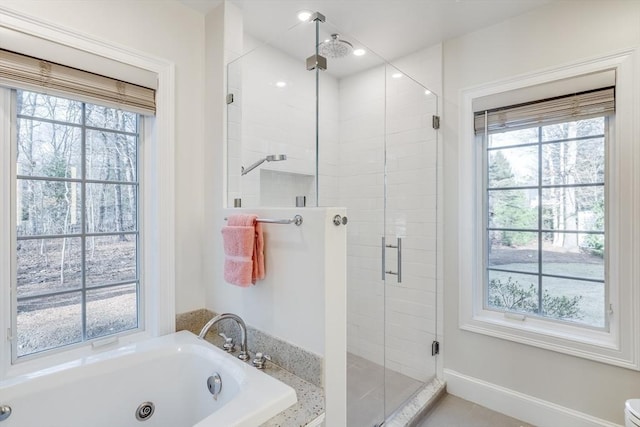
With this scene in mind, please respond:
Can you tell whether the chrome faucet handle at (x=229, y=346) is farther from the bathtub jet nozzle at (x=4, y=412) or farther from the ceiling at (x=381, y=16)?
the ceiling at (x=381, y=16)

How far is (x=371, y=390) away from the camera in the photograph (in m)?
2.05

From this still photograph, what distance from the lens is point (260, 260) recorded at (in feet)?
5.28

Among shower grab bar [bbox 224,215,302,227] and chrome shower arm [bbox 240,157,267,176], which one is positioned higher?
chrome shower arm [bbox 240,157,267,176]

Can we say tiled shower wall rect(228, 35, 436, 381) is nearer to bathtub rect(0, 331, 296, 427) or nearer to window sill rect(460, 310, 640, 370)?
window sill rect(460, 310, 640, 370)

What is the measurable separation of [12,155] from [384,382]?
96.7 inches

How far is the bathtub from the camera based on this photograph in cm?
123

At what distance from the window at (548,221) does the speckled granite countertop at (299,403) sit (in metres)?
1.62

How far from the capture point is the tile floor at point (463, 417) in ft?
6.70

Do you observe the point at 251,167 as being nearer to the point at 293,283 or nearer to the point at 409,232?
the point at 293,283

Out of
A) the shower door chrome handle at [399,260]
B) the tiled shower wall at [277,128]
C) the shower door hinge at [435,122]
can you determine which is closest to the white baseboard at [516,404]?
the shower door chrome handle at [399,260]

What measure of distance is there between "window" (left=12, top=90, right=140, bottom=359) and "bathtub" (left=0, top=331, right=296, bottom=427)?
274 millimetres

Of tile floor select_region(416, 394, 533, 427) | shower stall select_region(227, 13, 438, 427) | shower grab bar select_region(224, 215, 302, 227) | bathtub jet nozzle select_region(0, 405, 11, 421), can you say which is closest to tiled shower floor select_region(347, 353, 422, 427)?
shower stall select_region(227, 13, 438, 427)

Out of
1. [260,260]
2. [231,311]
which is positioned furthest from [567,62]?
[231,311]

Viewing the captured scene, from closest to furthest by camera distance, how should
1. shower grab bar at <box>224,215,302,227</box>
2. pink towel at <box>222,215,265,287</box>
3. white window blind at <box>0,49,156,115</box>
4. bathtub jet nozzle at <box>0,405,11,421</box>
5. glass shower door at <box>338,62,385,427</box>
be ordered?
bathtub jet nozzle at <box>0,405,11,421</box>, white window blind at <box>0,49,156,115</box>, shower grab bar at <box>224,215,302,227</box>, pink towel at <box>222,215,265,287</box>, glass shower door at <box>338,62,385,427</box>
